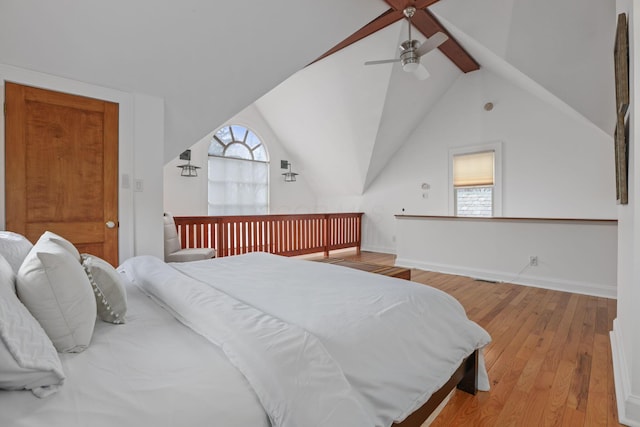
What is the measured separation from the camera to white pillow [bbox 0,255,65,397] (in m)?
0.69

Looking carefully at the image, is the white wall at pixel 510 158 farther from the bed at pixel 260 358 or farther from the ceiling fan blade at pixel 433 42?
the bed at pixel 260 358

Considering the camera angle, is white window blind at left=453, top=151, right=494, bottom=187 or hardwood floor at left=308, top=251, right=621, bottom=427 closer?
hardwood floor at left=308, top=251, right=621, bottom=427

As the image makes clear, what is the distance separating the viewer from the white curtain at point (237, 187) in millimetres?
6500

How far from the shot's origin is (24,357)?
711mm

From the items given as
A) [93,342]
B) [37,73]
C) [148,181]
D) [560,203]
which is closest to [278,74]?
[148,181]

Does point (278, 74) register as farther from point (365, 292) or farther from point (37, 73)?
point (365, 292)

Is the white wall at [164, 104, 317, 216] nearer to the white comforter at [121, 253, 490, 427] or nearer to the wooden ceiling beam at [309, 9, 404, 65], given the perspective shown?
the wooden ceiling beam at [309, 9, 404, 65]

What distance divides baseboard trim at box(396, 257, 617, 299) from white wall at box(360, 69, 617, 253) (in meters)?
1.59

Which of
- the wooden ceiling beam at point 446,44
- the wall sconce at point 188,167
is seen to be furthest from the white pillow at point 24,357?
the wall sconce at point 188,167

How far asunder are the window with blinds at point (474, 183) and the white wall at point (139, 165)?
16.6 feet

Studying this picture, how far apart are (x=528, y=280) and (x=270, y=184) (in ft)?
17.2

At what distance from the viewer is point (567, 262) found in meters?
3.79

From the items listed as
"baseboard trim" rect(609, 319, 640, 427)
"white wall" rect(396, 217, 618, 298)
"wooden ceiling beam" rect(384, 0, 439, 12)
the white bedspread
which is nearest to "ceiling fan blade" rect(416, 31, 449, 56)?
"wooden ceiling beam" rect(384, 0, 439, 12)

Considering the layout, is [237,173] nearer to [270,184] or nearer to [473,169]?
[270,184]
